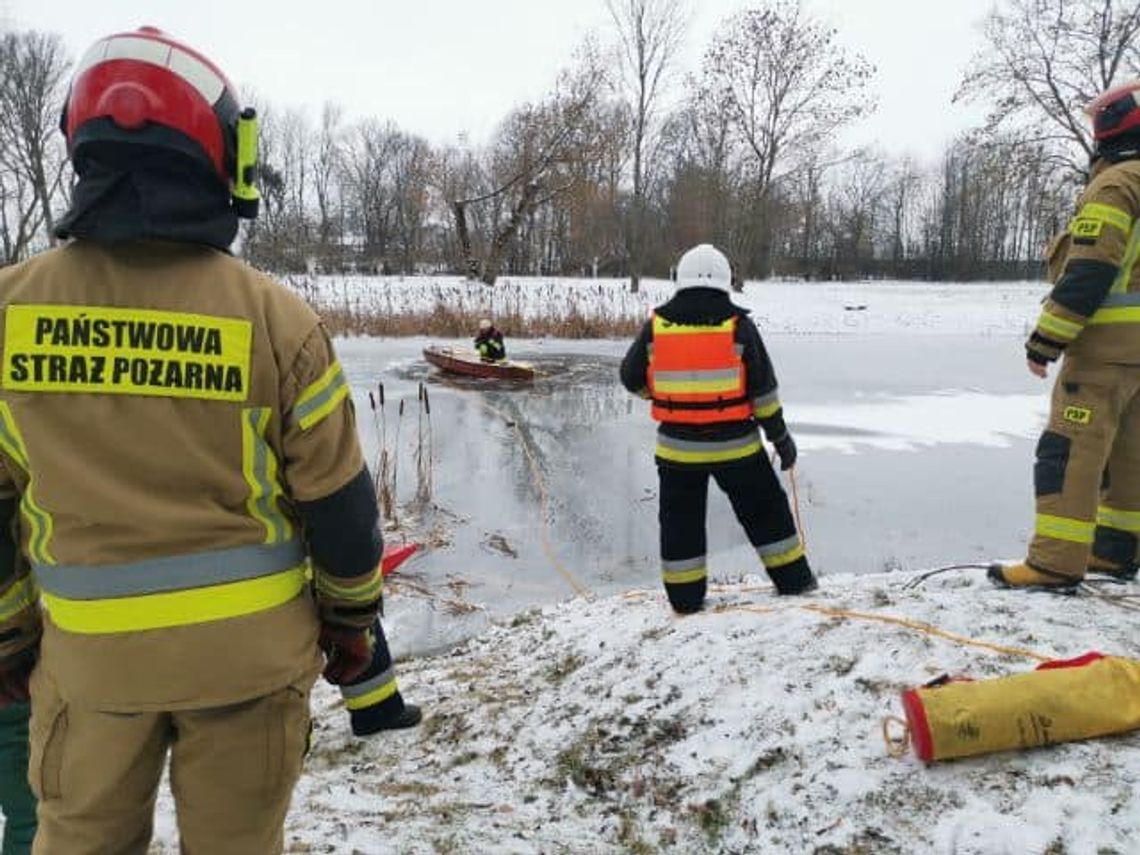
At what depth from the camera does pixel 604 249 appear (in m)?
44.1

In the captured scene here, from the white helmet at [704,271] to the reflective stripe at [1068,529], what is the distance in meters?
1.56

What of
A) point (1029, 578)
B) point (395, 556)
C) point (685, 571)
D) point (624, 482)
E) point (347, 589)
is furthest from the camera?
point (624, 482)

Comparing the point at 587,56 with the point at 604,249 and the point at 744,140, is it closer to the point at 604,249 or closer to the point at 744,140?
the point at 744,140

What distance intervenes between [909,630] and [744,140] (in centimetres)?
2891

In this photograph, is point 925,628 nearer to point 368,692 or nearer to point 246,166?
point 368,692

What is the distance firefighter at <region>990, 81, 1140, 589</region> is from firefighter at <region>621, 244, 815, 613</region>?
1.01 m

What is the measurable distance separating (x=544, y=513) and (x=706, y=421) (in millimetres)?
3133

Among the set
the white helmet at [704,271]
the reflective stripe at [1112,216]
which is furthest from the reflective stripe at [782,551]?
the reflective stripe at [1112,216]

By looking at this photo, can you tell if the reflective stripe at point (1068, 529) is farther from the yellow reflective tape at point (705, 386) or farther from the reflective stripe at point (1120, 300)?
the yellow reflective tape at point (705, 386)

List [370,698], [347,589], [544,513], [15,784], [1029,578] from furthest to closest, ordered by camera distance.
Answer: [544,513] < [1029,578] < [370,698] < [15,784] < [347,589]

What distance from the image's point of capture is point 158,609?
1.36 m

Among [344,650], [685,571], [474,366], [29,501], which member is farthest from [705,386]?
[474,366]

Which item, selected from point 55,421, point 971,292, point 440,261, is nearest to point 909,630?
point 55,421

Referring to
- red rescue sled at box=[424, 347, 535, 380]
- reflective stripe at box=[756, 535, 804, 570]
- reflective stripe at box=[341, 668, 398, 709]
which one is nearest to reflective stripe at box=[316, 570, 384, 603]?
reflective stripe at box=[341, 668, 398, 709]
